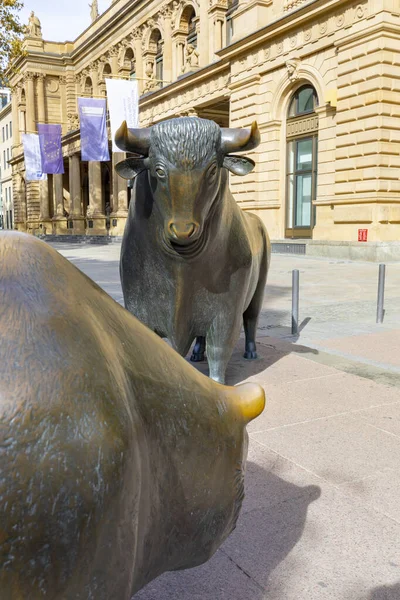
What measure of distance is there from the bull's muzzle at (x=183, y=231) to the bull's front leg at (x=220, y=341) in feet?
2.89

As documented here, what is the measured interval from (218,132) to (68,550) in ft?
8.27

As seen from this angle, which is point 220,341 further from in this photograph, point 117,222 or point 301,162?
point 117,222

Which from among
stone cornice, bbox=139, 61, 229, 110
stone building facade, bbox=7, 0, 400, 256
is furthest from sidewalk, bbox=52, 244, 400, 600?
stone cornice, bbox=139, 61, 229, 110

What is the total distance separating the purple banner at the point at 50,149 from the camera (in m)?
30.0

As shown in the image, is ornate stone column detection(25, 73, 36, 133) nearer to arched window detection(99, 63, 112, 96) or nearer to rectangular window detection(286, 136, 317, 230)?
arched window detection(99, 63, 112, 96)

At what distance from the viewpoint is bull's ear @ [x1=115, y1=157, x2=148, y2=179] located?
3.14m

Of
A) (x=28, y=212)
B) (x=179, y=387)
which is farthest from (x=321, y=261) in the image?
(x=28, y=212)

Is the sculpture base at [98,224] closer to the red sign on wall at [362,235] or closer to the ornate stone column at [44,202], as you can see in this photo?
the ornate stone column at [44,202]

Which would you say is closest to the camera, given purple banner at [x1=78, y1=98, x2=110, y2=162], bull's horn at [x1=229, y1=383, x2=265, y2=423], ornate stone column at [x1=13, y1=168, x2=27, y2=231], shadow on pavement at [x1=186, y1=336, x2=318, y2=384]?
bull's horn at [x1=229, y1=383, x2=265, y2=423]

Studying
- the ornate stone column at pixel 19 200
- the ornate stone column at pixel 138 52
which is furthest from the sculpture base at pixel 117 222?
the ornate stone column at pixel 19 200

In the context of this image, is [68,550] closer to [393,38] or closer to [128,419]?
[128,419]

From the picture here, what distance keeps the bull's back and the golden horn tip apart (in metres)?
0.46

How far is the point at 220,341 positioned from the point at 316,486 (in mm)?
1232

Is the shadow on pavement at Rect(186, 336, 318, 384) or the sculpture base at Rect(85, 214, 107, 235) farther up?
the sculpture base at Rect(85, 214, 107, 235)
